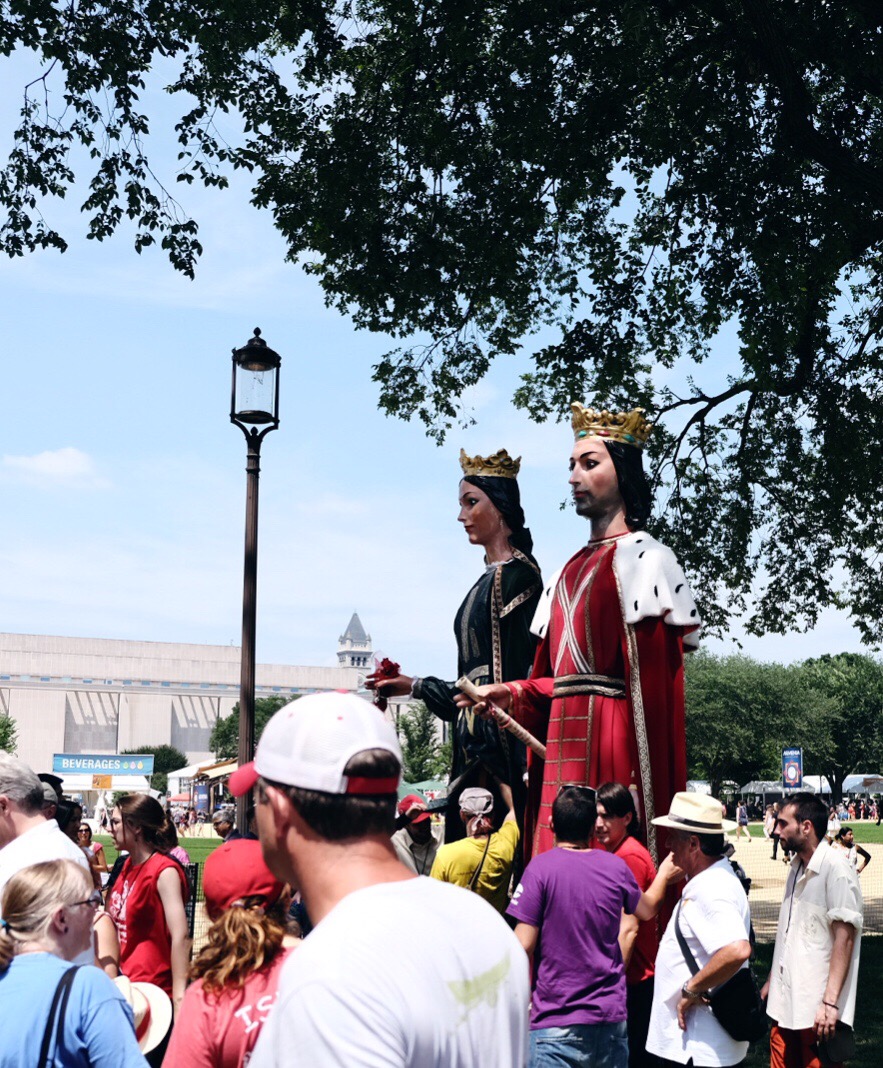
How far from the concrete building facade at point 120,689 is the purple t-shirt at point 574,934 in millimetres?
128883

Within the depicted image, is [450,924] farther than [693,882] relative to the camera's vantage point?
No

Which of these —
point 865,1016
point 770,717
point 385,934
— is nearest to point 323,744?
point 385,934

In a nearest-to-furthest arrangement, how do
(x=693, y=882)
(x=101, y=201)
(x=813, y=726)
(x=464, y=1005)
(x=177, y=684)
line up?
(x=464, y=1005), (x=693, y=882), (x=101, y=201), (x=813, y=726), (x=177, y=684)

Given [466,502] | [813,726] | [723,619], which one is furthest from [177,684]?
[466,502]

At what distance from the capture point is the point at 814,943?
284 inches

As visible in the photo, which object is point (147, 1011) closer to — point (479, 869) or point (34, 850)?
point (34, 850)

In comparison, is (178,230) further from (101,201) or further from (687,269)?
(687,269)

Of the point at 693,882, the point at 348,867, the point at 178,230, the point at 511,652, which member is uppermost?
the point at 178,230

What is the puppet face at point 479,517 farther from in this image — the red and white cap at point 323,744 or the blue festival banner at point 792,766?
the blue festival banner at point 792,766

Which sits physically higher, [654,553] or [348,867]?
[654,553]

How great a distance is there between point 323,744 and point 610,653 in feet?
15.3

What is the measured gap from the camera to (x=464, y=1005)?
82.1 inches

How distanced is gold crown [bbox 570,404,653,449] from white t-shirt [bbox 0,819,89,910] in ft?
11.0

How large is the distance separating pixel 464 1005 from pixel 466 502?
19.1 feet
